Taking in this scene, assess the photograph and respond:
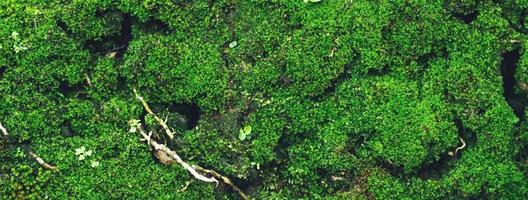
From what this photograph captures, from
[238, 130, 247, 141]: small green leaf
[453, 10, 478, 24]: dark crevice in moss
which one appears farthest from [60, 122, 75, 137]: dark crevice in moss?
[453, 10, 478, 24]: dark crevice in moss

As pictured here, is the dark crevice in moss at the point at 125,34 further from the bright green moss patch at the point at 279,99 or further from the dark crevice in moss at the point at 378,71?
the dark crevice in moss at the point at 378,71

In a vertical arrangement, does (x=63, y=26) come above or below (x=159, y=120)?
above

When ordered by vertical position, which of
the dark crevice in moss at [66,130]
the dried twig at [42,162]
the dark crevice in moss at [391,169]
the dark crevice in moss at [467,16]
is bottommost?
the dried twig at [42,162]

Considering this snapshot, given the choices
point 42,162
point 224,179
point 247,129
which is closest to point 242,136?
point 247,129

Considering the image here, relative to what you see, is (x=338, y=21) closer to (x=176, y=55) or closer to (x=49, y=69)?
(x=176, y=55)

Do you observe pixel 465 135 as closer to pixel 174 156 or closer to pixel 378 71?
pixel 378 71

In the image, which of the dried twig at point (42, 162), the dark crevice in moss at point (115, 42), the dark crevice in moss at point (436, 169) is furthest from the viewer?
the dark crevice in moss at point (115, 42)

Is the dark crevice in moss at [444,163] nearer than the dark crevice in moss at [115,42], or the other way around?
the dark crevice in moss at [444,163]

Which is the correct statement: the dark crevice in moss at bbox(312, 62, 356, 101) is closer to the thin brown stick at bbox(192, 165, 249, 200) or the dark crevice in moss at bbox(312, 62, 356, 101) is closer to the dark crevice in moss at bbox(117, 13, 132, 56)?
the thin brown stick at bbox(192, 165, 249, 200)

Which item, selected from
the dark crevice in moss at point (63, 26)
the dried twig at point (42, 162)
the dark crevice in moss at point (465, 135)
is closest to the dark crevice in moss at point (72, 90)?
the dark crevice in moss at point (63, 26)
